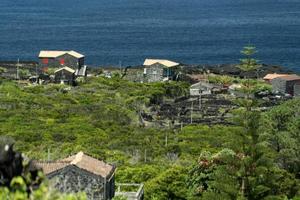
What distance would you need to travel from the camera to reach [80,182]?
63.0 feet

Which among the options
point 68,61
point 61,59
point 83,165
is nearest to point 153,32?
point 68,61

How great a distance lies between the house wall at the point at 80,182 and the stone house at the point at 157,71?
49.1m

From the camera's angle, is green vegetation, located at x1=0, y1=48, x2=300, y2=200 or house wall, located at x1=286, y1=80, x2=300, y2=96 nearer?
green vegetation, located at x1=0, y1=48, x2=300, y2=200

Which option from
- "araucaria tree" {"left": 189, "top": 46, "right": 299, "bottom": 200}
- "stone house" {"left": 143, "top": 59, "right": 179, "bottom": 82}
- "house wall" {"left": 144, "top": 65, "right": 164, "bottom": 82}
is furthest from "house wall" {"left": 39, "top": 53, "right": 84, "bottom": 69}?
"araucaria tree" {"left": 189, "top": 46, "right": 299, "bottom": 200}

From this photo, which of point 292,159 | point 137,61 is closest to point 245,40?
point 137,61

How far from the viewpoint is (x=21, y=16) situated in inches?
5797

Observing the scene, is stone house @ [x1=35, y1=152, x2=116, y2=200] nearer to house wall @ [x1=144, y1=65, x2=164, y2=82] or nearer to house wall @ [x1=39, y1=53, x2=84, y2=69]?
house wall @ [x1=144, y1=65, x2=164, y2=82]

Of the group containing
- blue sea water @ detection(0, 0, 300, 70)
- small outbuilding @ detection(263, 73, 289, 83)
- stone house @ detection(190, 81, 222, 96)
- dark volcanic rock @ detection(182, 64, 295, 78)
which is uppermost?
small outbuilding @ detection(263, 73, 289, 83)

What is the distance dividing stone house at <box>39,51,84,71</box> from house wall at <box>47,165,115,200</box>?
50134 mm

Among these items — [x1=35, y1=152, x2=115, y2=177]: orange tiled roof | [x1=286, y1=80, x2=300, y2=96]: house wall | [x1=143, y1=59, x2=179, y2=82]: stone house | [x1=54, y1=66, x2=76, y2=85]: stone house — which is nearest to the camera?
[x1=35, y1=152, x2=115, y2=177]: orange tiled roof

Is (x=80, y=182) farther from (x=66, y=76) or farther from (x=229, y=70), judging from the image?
(x=229, y=70)

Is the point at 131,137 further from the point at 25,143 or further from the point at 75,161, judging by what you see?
the point at 75,161

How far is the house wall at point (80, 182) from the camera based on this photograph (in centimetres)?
1906

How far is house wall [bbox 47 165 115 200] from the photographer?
19.1m
